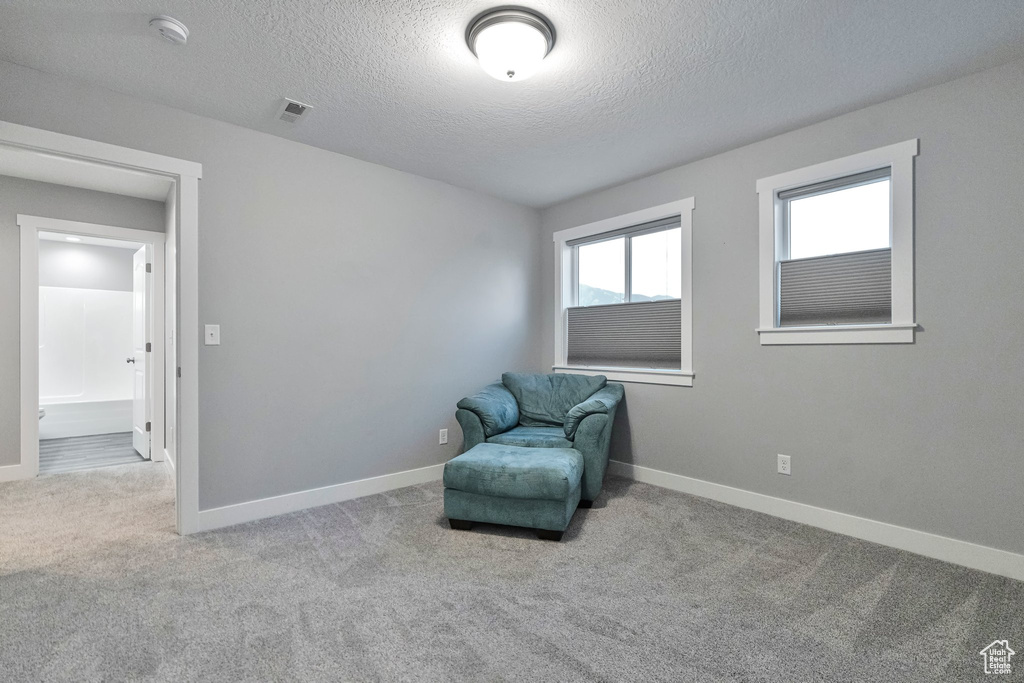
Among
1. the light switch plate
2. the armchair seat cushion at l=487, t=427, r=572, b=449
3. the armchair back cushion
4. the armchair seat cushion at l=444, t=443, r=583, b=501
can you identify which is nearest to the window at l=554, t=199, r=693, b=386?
the armchair back cushion

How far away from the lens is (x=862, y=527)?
8.75 feet

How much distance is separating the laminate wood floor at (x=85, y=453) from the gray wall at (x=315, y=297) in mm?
628

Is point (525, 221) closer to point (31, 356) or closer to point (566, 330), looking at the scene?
point (566, 330)

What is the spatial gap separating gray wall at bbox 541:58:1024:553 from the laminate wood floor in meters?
5.01

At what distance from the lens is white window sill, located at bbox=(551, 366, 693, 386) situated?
353 centimetres

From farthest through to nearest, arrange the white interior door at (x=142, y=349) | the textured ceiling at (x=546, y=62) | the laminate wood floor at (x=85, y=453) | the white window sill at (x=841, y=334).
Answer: the white interior door at (x=142, y=349) → the laminate wood floor at (x=85, y=453) → the white window sill at (x=841, y=334) → the textured ceiling at (x=546, y=62)

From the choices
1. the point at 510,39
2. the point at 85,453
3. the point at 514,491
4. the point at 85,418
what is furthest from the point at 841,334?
the point at 85,418

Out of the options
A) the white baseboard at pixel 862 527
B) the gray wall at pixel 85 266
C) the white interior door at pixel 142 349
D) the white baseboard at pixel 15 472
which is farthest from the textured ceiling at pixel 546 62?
the gray wall at pixel 85 266

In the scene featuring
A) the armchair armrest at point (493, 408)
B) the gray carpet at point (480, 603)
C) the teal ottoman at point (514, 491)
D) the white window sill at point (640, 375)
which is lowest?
the gray carpet at point (480, 603)

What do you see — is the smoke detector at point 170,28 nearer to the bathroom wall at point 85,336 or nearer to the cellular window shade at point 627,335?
the cellular window shade at point 627,335

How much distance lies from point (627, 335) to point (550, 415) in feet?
3.06

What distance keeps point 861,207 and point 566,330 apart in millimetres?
2372

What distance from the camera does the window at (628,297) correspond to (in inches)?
143

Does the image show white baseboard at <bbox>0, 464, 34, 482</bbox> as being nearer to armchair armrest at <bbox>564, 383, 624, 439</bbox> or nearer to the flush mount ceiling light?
armchair armrest at <bbox>564, 383, 624, 439</bbox>
